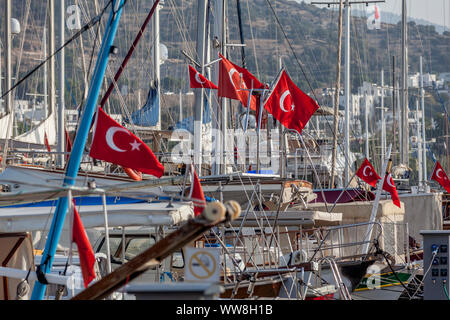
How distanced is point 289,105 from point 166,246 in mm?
10130

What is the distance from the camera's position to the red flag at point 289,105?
1684cm

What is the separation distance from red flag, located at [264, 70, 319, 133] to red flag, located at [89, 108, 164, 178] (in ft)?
22.5

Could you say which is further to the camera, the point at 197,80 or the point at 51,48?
the point at 51,48

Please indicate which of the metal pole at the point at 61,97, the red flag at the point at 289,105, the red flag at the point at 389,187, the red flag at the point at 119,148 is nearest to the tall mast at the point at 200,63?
the red flag at the point at 289,105

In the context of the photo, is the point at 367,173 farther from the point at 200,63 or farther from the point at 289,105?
the point at 200,63

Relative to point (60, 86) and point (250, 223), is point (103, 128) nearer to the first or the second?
point (250, 223)

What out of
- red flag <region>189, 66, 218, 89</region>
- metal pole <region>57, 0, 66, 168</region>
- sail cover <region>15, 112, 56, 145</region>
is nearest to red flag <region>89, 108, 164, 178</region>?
red flag <region>189, 66, 218, 89</region>

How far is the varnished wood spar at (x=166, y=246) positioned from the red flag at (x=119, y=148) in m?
2.82

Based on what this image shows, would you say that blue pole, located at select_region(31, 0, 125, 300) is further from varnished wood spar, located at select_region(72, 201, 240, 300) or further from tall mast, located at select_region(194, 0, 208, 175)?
tall mast, located at select_region(194, 0, 208, 175)

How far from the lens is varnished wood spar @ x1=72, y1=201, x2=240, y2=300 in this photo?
6.61 meters

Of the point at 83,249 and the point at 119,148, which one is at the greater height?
the point at 119,148

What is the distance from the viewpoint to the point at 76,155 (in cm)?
995

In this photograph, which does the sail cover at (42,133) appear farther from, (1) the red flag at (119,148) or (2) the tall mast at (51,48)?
(1) the red flag at (119,148)

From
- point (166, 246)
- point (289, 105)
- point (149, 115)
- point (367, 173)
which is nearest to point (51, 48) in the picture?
point (149, 115)
